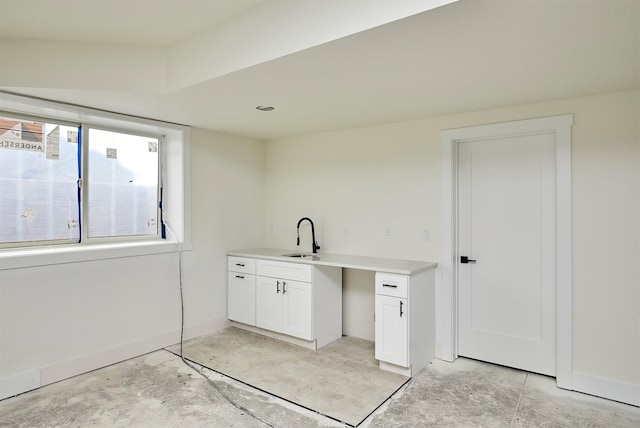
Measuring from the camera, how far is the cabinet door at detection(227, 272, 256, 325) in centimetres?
395

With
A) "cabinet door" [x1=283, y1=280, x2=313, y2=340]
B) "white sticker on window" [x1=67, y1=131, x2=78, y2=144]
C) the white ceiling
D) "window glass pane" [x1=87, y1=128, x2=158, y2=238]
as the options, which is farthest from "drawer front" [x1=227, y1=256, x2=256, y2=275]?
the white ceiling

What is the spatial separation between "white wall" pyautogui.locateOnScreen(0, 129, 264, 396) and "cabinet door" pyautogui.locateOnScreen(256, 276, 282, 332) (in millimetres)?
531

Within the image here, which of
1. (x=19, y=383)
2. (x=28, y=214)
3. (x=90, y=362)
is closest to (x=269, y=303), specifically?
(x=90, y=362)

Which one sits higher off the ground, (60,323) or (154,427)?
(60,323)

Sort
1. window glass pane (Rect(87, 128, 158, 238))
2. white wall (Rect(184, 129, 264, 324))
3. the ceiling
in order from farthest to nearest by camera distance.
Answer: white wall (Rect(184, 129, 264, 324)) → window glass pane (Rect(87, 128, 158, 238)) → the ceiling

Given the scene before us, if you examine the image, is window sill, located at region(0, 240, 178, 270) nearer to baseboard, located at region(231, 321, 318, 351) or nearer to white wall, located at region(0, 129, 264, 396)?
white wall, located at region(0, 129, 264, 396)

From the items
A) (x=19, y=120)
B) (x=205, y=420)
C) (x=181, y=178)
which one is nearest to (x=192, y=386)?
(x=205, y=420)

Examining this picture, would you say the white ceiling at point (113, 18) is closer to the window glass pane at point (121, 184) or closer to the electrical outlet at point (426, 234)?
the window glass pane at point (121, 184)

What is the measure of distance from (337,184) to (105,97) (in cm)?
225

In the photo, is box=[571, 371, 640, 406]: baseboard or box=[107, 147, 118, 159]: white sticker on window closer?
box=[571, 371, 640, 406]: baseboard

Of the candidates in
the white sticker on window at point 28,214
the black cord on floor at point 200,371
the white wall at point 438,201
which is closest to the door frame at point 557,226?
the white wall at point 438,201

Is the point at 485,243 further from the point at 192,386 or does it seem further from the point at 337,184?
the point at 192,386

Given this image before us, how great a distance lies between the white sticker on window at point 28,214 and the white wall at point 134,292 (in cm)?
46

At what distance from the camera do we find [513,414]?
2430 mm
